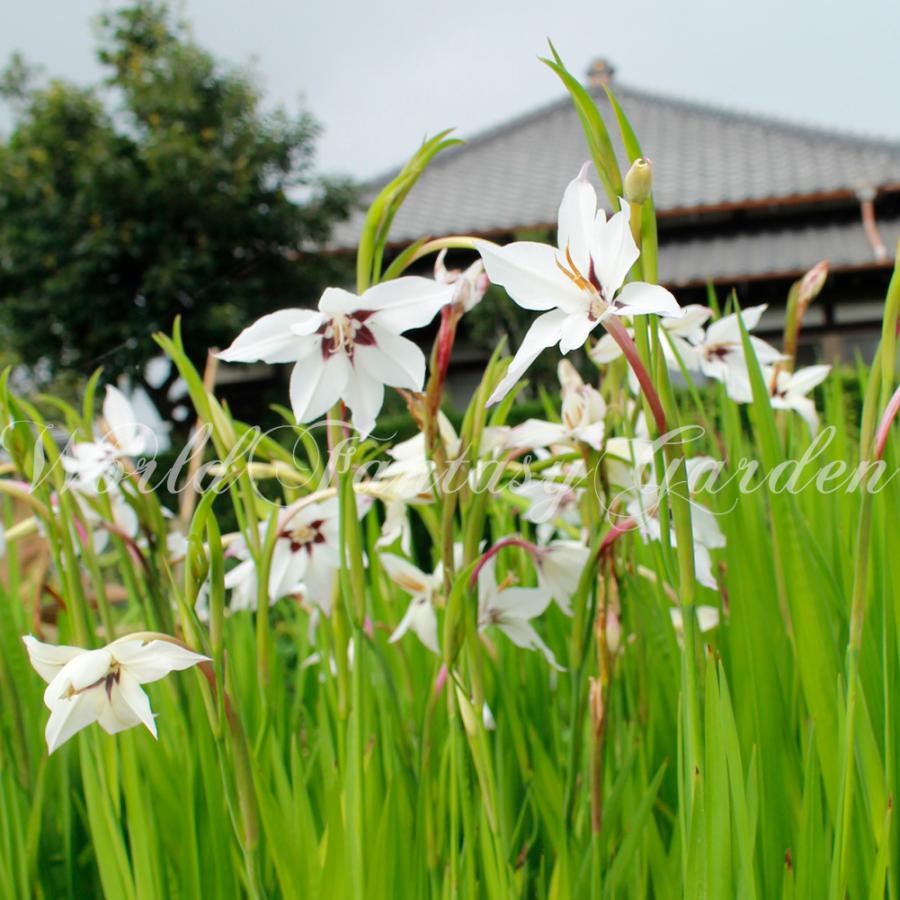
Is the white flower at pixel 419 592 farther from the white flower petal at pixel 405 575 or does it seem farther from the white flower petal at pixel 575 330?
the white flower petal at pixel 575 330

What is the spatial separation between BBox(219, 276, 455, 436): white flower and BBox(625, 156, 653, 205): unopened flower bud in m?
0.16

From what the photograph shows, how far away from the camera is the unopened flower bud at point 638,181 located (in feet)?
1.81

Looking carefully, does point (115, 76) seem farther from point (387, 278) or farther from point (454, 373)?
point (387, 278)

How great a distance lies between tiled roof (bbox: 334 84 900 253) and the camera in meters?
12.6

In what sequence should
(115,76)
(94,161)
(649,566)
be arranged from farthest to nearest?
(115,76), (94,161), (649,566)

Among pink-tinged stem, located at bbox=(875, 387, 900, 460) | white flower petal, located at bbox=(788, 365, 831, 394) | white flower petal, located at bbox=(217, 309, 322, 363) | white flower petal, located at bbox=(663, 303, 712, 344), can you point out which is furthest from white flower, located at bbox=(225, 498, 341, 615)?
white flower petal, located at bbox=(788, 365, 831, 394)

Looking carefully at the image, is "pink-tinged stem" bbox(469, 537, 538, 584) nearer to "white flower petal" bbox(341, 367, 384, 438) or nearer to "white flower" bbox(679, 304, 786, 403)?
"white flower petal" bbox(341, 367, 384, 438)

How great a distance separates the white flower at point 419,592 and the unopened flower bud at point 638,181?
20.1 inches

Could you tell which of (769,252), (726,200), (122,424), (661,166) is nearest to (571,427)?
(122,424)

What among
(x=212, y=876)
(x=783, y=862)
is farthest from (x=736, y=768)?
(x=212, y=876)

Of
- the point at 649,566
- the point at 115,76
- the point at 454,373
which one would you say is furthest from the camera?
the point at 115,76

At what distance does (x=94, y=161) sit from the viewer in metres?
11.7

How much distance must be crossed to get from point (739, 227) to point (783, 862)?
12149 millimetres

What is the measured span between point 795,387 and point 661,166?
13956 mm
